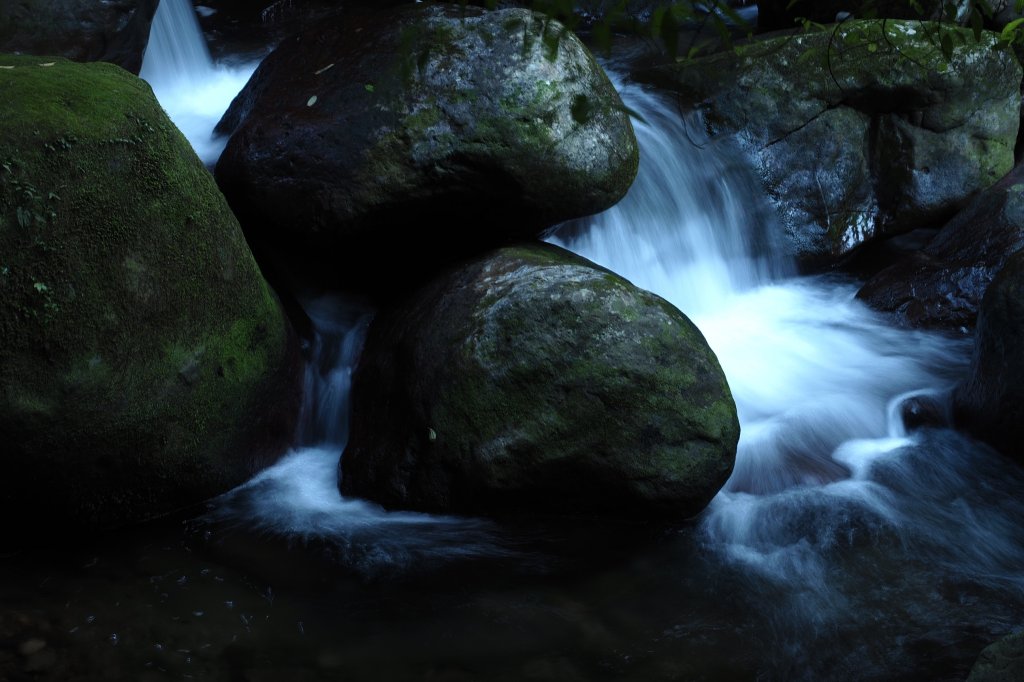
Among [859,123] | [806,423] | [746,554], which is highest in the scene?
[859,123]

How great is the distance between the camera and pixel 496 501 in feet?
15.0

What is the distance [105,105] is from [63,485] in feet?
5.65

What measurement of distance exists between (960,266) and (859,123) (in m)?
1.65

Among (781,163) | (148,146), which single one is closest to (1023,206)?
(781,163)

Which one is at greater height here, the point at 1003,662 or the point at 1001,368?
the point at 1001,368

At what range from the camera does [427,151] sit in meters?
5.19

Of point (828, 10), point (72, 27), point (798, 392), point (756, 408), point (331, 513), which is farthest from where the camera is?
point (828, 10)

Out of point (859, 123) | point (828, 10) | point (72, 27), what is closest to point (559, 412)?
point (72, 27)

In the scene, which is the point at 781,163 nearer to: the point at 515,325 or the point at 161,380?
the point at 515,325

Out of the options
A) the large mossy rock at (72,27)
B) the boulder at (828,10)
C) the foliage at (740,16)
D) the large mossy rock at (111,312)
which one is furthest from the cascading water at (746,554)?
the boulder at (828,10)

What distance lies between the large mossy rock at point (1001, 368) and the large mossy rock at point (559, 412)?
1.60 meters

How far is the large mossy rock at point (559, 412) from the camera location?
444cm

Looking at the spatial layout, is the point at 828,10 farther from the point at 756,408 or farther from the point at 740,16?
the point at 740,16

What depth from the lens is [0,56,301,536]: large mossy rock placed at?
158 inches
